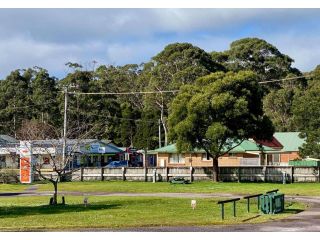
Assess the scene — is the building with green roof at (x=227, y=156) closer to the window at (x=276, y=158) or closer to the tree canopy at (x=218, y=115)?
the window at (x=276, y=158)

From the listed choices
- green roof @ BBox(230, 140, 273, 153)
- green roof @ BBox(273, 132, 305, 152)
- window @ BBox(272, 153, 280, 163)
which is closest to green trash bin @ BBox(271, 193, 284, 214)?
green roof @ BBox(230, 140, 273, 153)

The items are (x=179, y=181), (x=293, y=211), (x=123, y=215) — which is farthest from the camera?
(x=179, y=181)

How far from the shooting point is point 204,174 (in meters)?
52.5

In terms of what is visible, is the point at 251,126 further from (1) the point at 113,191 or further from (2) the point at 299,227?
(2) the point at 299,227

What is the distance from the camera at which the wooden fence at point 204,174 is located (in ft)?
160

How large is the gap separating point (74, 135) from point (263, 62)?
51.7 metres

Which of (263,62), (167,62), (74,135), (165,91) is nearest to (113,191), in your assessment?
(74,135)

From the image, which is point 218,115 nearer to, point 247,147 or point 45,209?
point 247,147

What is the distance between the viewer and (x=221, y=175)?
52.1m

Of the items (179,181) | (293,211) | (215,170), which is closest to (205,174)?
(215,170)

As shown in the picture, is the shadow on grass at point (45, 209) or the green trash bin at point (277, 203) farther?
the shadow on grass at point (45, 209)

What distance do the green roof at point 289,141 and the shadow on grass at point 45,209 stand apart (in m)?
47.9

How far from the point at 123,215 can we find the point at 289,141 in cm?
5494

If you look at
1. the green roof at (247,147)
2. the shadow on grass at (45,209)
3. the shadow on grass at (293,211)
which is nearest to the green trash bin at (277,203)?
the shadow on grass at (293,211)
